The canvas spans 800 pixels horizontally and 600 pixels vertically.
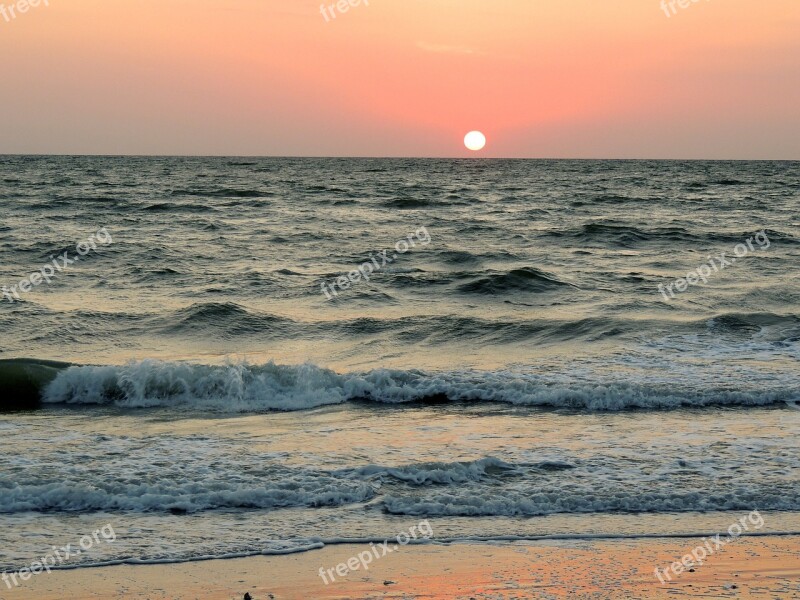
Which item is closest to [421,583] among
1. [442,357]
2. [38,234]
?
[442,357]

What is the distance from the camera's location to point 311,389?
1283 centimetres

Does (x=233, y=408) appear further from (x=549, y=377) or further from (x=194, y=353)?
(x=549, y=377)

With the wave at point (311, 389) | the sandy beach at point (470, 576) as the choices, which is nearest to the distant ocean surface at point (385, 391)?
the wave at point (311, 389)

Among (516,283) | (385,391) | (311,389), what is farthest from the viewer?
(516,283)

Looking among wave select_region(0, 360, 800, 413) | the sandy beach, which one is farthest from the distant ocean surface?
the sandy beach

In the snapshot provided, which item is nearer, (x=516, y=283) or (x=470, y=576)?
(x=470, y=576)

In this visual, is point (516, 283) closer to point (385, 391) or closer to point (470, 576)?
point (385, 391)

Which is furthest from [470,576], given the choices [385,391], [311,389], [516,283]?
[516,283]

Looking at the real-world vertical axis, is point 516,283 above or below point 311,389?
above

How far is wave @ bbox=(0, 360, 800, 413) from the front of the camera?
12.2 metres

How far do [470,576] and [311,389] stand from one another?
6.75 m

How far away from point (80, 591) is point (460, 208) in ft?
126

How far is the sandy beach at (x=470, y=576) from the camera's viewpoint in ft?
19.9

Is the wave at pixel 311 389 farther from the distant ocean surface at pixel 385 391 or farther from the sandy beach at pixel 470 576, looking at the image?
the sandy beach at pixel 470 576
